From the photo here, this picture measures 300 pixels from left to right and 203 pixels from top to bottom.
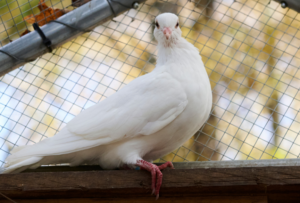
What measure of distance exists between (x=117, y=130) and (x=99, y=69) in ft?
3.30

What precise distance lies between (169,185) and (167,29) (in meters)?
0.90

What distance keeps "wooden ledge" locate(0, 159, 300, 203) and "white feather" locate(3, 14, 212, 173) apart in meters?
0.19

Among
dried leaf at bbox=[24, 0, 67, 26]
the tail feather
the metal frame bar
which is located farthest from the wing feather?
dried leaf at bbox=[24, 0, 67, 26]

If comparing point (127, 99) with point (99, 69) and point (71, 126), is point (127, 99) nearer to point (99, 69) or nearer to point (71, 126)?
point (71, 126)

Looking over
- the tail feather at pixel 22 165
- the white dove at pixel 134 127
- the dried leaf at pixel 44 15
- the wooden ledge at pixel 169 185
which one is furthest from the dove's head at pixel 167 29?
the tail feather at pixel 22 165

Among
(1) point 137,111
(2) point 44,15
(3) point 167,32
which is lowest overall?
(1) point 137,111

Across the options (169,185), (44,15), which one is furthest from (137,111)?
(44,15)

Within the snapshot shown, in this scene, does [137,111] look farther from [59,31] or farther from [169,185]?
[59,31]

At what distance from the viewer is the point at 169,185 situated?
133 cm

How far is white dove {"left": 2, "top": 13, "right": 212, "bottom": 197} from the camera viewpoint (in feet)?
4.99

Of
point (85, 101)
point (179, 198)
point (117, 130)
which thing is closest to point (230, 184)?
point (179, 198)

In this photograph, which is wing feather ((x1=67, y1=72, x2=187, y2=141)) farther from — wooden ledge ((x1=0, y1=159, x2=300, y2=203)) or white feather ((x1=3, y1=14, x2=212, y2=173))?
wooden ledge ((x1=0, y1=159, x2=300, y2=203))

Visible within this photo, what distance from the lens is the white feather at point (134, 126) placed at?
1.52 metres

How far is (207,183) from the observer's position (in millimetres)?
1297
